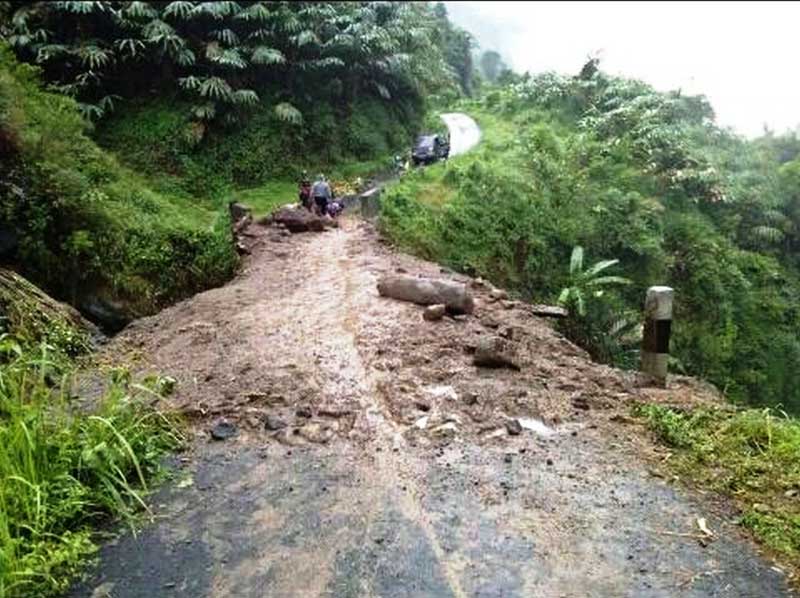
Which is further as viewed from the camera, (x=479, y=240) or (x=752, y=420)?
(x=479, y=240)

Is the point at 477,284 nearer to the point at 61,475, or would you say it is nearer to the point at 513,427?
the point at 513,427

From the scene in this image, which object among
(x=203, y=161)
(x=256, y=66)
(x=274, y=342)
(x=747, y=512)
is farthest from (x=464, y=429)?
(x=256, y=66)

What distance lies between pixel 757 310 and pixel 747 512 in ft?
49.6

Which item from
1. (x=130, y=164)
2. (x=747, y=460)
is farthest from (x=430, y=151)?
→ (x=747, y=460)

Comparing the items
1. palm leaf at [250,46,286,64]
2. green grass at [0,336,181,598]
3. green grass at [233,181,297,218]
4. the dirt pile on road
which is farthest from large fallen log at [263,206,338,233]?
green grass at [0,336,181,598]

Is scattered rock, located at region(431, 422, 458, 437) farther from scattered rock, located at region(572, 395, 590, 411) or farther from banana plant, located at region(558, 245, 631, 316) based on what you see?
banana plant, located at region(558, 245, 631, 316)

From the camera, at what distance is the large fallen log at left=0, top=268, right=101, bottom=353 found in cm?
760

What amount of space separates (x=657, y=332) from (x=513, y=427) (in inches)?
80.9

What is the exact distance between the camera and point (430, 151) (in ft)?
72.2

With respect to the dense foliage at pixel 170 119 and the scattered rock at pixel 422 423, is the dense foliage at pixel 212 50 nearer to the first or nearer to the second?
the dense foliage at pixel 170 119

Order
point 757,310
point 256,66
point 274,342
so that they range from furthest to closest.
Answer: point 256,66, point 757,310, point 274,342

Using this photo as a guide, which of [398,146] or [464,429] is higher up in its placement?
[398,146]

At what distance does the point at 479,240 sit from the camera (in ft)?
48.6

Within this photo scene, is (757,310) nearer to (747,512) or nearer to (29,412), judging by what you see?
(747,512)
